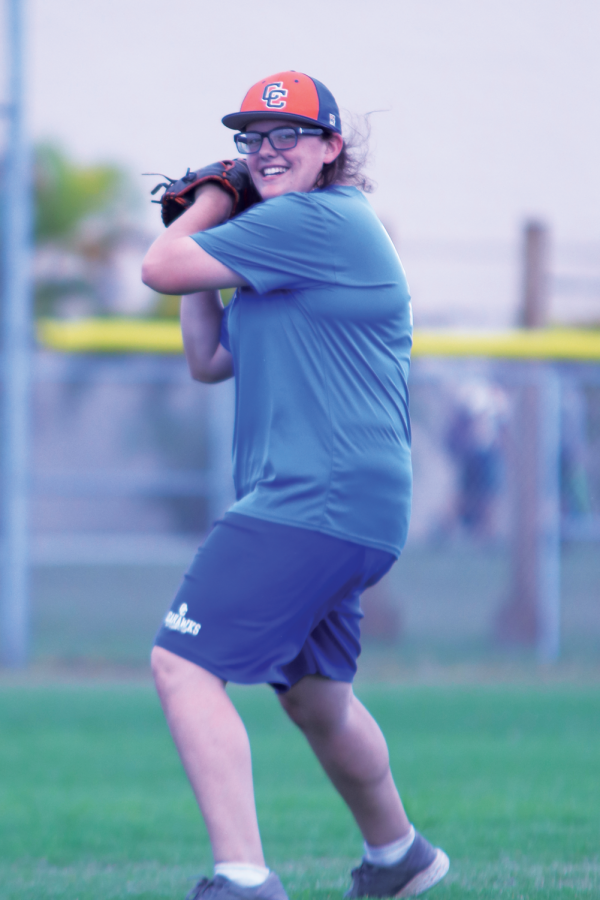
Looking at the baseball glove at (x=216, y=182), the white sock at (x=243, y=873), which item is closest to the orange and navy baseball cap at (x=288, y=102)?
the baseball glove at (x=216, y=182)

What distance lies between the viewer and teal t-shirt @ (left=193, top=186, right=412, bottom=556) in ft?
9.25

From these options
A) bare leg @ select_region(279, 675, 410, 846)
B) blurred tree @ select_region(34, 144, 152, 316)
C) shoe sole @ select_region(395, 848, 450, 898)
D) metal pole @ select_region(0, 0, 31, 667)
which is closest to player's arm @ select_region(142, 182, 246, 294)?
bare leg @ select_region(279, 675, 410, 846)

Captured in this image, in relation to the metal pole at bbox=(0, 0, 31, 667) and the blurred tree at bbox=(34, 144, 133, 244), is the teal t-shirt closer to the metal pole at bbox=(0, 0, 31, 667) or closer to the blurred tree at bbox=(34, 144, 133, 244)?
the metal pole at bbox=(0, 0, 31, 667)

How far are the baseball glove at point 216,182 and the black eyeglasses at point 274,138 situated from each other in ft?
0.25

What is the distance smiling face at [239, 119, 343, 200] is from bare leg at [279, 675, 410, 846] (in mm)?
1264

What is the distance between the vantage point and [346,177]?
10.5 feet

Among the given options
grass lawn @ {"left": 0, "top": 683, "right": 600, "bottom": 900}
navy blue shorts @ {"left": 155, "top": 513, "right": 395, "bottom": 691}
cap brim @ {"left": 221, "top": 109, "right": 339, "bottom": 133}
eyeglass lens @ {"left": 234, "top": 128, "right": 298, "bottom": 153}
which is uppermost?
cap brim @ {"left": 221, "top": 109, "right": 339, "bottom": 133}

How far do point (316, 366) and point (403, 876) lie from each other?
1.43 metres

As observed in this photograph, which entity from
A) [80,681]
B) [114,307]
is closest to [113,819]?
[80,681]

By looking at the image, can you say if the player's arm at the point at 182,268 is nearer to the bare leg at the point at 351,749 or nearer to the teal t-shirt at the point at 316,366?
the teal t-shirt at the point at 316,366

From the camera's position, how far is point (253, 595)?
278cm

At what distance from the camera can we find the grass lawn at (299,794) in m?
3.56

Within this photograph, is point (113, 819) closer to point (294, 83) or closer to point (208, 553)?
point (208, 553)

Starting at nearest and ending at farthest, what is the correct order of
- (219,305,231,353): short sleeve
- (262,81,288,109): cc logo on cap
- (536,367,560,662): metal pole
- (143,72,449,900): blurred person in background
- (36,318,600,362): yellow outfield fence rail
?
(143,72,449,900): blurred person in background → (262,81,288,109): cc logo on cap → (219,305,231,353): short sleeve → (536,367,560,662): metal pole → (36,318,600,362): yellow outfield fence rail
